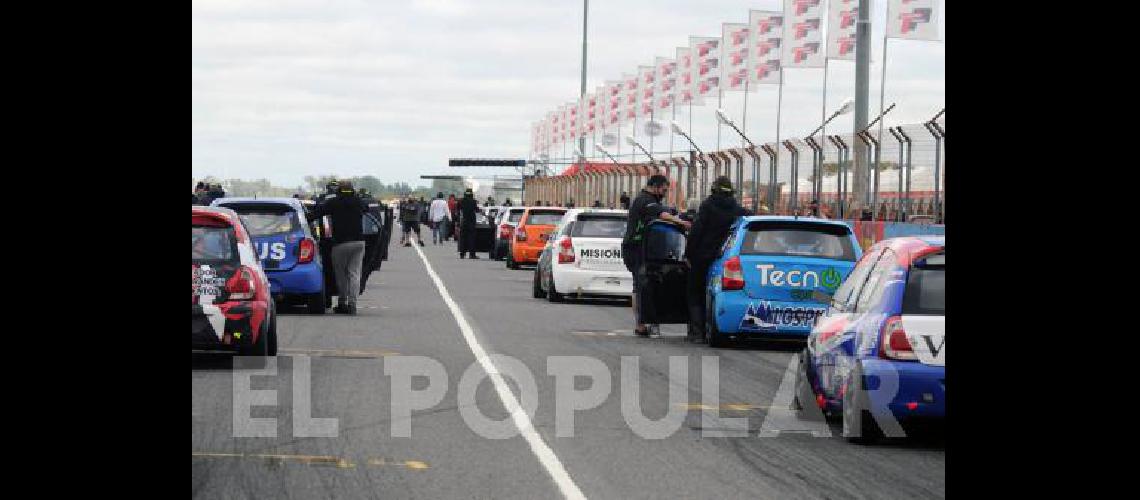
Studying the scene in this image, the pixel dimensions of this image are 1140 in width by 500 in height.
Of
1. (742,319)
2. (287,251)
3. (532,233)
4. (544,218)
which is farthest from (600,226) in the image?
(532,233)

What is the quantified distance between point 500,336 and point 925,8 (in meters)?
12.4

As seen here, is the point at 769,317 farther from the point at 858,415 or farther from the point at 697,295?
the point at 858,415

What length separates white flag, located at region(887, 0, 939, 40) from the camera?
98.5 feet

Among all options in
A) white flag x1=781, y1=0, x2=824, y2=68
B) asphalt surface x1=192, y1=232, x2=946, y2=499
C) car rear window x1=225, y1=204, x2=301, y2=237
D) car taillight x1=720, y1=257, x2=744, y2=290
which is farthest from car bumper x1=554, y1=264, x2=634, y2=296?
white flag x1=781, y1=0, x2=824, y2=68

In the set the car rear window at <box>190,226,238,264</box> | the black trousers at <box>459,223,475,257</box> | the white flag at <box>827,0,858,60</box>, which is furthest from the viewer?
the black trousers at <box>459,223,475,257</box>

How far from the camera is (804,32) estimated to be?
37.5 meters

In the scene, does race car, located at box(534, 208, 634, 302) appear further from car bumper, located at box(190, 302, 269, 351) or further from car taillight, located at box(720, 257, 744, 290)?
car bumper, located at box(190, 302, 269, 351)

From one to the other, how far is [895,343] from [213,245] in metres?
6.57

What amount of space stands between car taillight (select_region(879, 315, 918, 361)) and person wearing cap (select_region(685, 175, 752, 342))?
8327mm

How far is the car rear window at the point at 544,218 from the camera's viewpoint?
132ft
